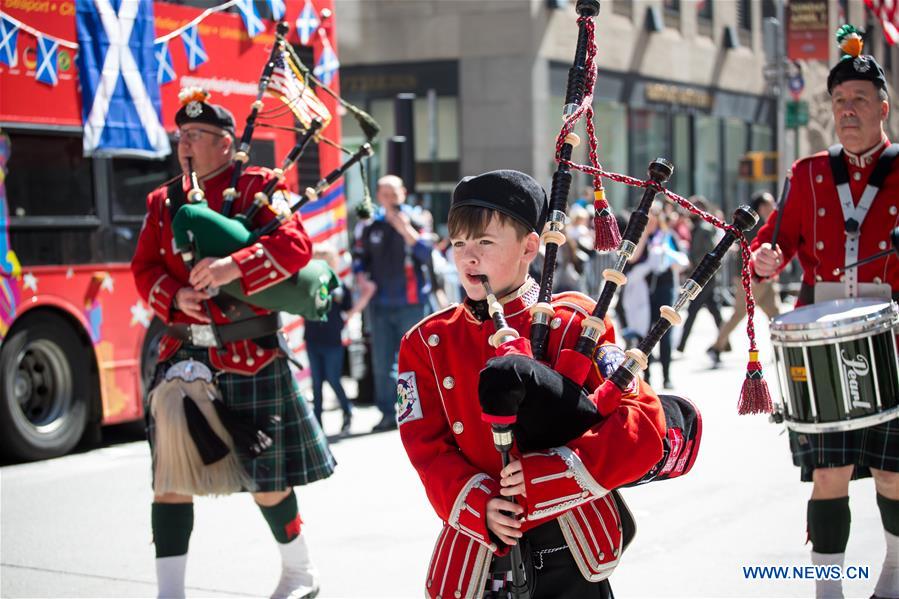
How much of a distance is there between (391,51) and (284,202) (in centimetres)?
1956

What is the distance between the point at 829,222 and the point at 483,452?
2.19m

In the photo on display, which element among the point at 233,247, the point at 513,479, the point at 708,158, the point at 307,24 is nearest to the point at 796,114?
the point at 708,158

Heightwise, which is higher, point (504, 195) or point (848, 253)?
point (504, 195)

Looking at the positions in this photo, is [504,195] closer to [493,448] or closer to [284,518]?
[493,448]

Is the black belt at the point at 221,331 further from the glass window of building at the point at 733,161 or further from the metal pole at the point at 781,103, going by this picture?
the glass window of building at the point at 733,161

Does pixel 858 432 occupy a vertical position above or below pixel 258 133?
below

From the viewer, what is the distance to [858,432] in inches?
164

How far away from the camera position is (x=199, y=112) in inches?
181

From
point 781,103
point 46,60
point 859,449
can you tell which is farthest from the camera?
point 781,103

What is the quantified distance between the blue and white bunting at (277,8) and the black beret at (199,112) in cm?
522

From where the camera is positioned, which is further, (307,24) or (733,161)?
(733,161)

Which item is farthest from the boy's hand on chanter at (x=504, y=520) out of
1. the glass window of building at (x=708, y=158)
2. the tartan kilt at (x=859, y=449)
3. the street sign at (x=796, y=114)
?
the glass window of building at (x=708, y=158)

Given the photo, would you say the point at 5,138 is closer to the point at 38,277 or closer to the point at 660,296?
the point at 38,277

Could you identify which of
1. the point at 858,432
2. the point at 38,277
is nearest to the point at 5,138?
the point at 38,277
